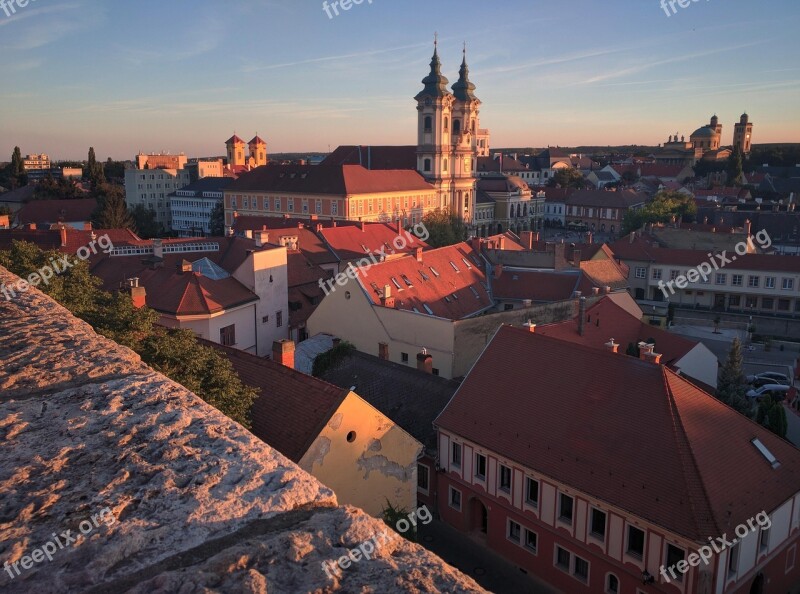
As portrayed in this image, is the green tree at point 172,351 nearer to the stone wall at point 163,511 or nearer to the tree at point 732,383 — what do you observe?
the stone wall at point 163,511

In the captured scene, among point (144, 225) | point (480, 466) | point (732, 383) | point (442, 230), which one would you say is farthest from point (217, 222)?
point (480, 466)

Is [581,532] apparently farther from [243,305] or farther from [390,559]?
[243,305]

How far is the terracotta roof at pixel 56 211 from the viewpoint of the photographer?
70.4m

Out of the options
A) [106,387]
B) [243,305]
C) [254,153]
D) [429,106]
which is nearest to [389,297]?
[243,305]

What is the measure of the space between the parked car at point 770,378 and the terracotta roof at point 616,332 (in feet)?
28.8

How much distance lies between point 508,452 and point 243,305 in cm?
1621

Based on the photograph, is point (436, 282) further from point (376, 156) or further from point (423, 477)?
point (376, 156)

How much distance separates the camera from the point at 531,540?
57.0ft

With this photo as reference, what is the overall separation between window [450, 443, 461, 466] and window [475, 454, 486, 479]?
0.66 meters

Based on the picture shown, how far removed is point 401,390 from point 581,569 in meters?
7.92

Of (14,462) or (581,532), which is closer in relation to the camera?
(14,462)

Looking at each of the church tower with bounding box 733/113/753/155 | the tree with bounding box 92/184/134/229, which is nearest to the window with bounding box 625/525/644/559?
the tree with bounding box 92/184/134/229

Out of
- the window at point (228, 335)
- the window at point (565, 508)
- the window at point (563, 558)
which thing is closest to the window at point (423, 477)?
the window at point (563, 558)

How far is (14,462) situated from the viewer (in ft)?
10.9
